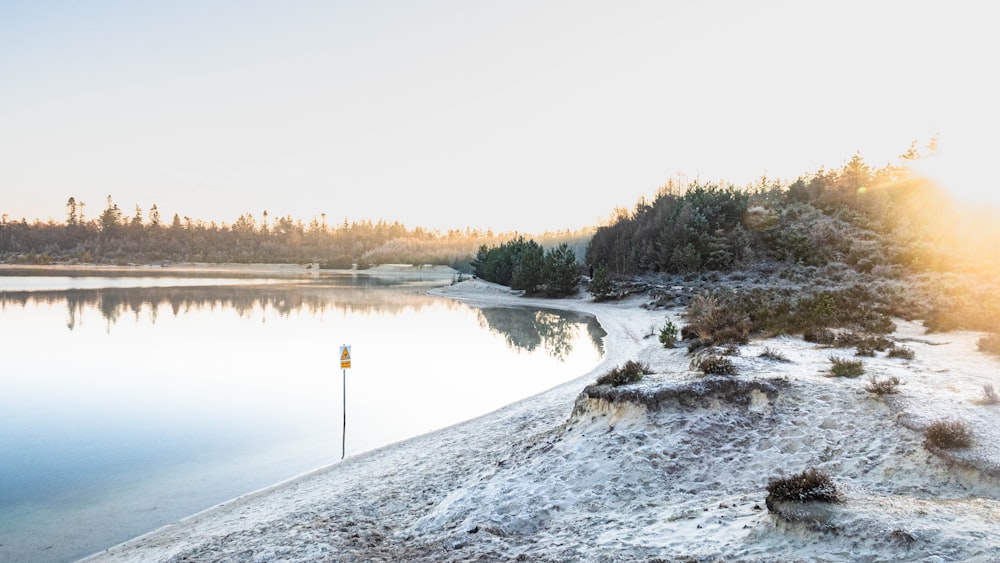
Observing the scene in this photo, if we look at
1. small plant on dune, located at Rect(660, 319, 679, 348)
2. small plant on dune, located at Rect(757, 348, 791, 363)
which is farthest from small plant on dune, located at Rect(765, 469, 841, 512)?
small plant on dune, located at Rect(660, 319, 679, 348)

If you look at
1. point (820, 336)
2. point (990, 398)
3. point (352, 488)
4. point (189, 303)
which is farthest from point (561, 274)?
point (352, 488)

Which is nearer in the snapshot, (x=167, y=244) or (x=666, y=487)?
(x=666, y=487)

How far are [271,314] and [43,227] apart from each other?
160m

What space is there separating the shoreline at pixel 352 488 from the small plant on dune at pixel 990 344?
9576 mm

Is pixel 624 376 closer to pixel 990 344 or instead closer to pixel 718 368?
pixel 718 368

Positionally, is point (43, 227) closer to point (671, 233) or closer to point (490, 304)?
point (490, 304)

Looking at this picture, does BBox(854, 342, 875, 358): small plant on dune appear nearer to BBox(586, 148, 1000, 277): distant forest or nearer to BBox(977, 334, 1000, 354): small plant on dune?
BBox(977, 334, 1000, 354): small plant on dune

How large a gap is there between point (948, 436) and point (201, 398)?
626 inches

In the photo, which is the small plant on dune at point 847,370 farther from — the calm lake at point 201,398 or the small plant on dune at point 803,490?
the calm lake at point 201,398

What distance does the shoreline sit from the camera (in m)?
6.96

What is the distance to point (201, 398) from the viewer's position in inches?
600

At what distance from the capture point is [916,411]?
801cm

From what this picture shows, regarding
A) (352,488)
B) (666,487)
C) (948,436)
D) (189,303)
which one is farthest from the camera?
(189,303)

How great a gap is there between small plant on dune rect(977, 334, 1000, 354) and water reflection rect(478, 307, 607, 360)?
1192 centimetres
